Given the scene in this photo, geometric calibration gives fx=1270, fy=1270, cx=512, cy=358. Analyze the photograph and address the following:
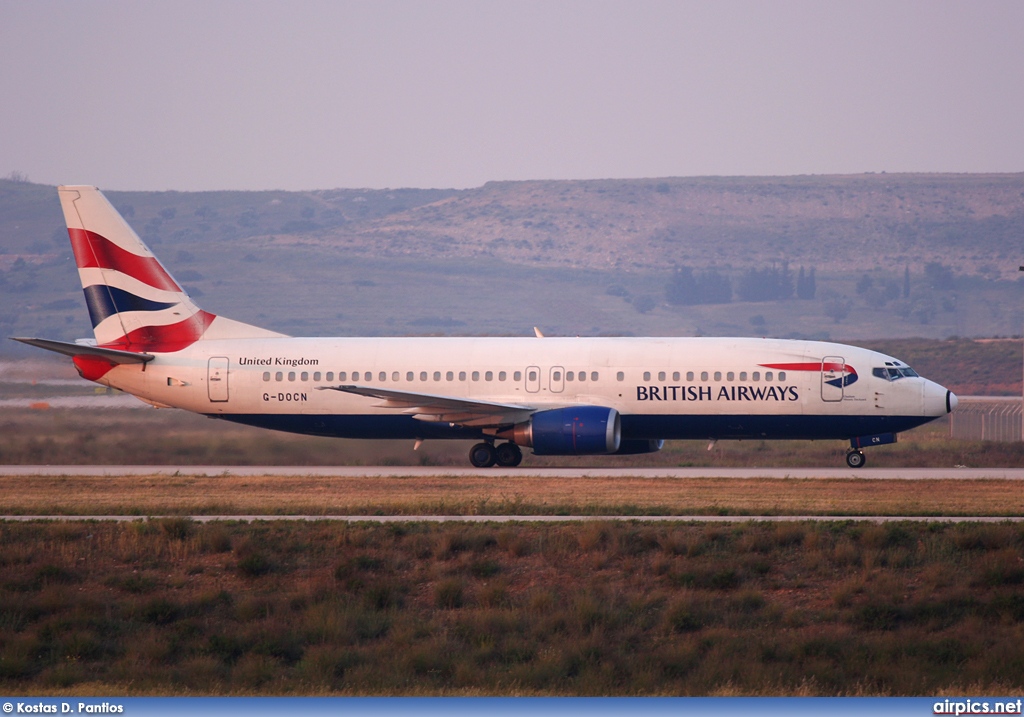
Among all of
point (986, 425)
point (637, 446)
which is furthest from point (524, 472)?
point (986, 425)

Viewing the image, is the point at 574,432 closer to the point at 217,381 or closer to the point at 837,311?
the point at 217,381

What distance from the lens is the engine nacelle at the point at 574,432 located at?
35062mm

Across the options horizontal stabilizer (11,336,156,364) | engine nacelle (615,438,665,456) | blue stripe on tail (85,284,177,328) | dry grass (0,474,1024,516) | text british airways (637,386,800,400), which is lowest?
dry grass (0,474,1024,516)

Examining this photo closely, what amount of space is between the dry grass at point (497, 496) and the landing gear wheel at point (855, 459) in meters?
5.40

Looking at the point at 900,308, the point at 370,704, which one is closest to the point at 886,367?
the point at 370,704

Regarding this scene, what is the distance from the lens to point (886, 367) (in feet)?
120

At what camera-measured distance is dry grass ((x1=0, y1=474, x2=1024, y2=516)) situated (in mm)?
26500

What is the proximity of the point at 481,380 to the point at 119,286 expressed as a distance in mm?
11621

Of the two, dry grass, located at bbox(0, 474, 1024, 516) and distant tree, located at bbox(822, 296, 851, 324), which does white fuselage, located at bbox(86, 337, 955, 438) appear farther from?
distant tree, located at bbox(822, 296, 851, 324)

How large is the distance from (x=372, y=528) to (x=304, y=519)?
1.98m

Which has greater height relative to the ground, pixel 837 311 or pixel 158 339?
pixel 837 311

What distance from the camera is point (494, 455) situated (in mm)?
38406

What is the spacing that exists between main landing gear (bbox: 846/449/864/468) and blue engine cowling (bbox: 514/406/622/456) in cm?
715
